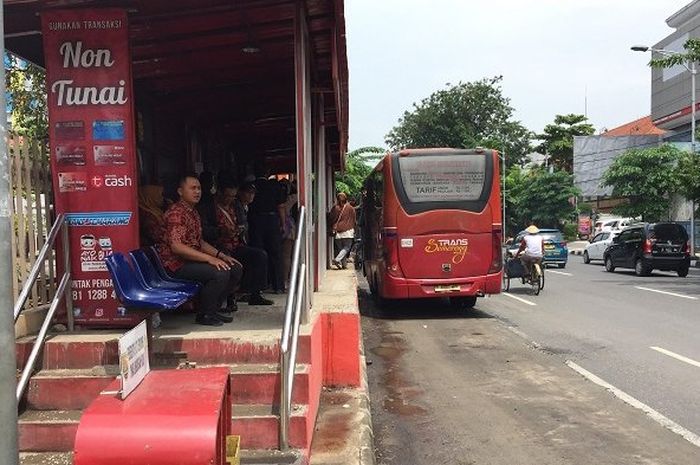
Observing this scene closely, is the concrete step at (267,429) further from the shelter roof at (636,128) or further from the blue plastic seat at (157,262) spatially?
the shelter roof at (636,128)

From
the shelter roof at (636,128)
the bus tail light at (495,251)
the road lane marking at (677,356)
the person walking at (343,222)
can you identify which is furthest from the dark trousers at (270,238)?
the shelter roof at (636,128)

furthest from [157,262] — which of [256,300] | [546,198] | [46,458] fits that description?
[546,198]

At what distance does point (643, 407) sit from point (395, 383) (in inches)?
96.6

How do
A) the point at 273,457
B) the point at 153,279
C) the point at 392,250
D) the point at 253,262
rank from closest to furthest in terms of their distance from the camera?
the point at 273,457
the point at 153,279
the point at 253,262
the point at 392,250

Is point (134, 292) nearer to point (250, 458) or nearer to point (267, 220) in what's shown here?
point (250, 458)

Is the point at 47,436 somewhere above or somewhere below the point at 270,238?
below

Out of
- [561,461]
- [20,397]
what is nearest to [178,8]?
[20,397]

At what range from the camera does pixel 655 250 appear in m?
20.1

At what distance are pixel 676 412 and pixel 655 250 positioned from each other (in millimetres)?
16075

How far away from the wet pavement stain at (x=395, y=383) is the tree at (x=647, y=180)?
Answer: 92.2 ft

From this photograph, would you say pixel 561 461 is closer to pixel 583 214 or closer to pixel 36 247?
pixel 36 247

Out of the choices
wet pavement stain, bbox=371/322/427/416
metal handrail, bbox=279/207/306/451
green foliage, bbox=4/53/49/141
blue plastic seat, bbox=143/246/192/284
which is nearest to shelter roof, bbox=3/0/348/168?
blue plastic seat, bbox=143/246/192/284

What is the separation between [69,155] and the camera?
5.14 metres

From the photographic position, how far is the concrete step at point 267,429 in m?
4.04
